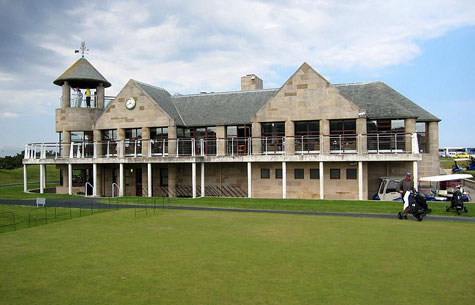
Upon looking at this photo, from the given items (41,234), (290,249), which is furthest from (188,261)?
(41,234)

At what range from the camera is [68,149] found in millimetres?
34344

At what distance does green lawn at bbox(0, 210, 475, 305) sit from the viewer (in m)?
7.43

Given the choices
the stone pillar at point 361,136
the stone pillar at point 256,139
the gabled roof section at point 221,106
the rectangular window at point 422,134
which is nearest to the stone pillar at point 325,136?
the stone pillar at point 361,136

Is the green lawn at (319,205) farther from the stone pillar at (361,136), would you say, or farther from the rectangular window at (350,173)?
the rectangular window at (350,173)

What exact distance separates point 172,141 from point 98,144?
652 centimetres

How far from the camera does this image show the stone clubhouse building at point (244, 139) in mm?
27953

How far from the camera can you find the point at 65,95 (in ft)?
114

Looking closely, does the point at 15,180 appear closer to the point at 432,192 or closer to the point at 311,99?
the point at 311,99

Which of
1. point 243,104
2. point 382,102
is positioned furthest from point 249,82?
point 382,102

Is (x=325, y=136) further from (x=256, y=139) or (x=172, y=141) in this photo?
(x=172, y=141)

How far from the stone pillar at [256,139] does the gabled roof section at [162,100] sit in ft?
21.6

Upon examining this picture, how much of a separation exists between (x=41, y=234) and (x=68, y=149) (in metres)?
21.8

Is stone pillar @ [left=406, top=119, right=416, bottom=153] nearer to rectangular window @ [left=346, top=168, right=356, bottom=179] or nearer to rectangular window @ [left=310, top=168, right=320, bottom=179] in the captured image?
rectangular window @ [left=346, top=168, right=356, bottom=179]

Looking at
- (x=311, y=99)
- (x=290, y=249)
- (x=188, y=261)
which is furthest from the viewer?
(x=311, y=99)
